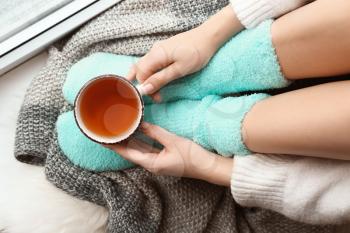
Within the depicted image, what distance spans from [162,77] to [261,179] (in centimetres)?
21

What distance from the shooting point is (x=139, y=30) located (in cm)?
83

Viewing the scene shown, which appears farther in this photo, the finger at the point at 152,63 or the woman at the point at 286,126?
the finger at the point at 152,63

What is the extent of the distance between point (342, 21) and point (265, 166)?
23cm

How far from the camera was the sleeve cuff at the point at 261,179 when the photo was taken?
70cm

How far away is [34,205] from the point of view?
0.80 metres

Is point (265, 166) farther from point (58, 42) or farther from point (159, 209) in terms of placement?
point (58, 42)

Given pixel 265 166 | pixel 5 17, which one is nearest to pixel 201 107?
pixel 265 166

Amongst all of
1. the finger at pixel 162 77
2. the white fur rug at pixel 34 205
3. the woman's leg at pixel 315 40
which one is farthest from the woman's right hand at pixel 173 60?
the white fur rug at pixel 34 205

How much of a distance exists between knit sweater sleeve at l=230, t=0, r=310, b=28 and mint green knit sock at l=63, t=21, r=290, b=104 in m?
0.02

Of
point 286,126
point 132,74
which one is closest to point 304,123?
point 286,126

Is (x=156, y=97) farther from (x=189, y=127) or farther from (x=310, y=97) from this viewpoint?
(x=310, y=97)

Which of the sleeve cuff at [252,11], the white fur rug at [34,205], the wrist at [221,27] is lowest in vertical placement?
the white fur rug at [34,205]

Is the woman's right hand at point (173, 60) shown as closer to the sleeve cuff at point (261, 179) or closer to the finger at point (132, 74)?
the finger at point (132, 74)

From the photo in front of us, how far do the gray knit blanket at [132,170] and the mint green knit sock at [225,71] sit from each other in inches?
1.7
